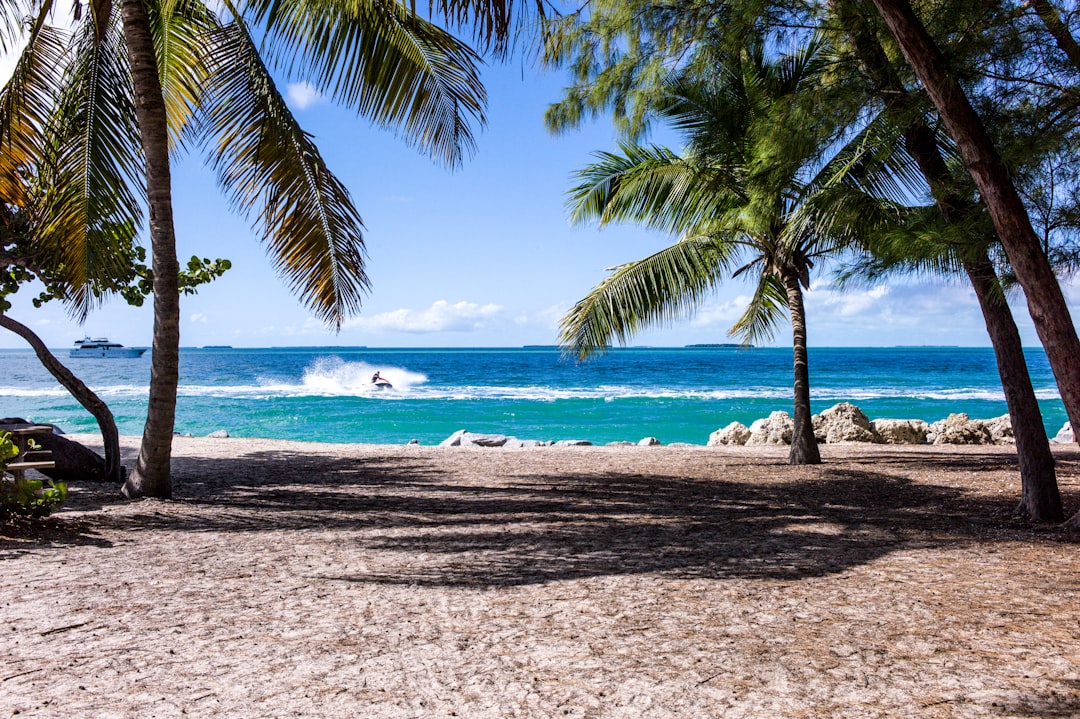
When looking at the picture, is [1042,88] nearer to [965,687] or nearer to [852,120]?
[852,120]

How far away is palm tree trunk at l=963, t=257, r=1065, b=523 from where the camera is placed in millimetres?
6125

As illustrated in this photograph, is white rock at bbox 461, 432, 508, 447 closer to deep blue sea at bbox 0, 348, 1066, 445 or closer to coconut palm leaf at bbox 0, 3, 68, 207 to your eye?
deep blue sea at bbox 0, 348, 1066, 445

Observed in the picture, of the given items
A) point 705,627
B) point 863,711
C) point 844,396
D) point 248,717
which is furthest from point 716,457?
point 844,396

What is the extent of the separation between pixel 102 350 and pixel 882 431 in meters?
88.7

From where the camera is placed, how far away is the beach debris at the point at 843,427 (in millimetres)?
13750

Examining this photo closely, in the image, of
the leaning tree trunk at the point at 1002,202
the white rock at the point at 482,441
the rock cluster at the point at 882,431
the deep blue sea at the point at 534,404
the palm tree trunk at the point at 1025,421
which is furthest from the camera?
the deep blue sea at the point at 534,404

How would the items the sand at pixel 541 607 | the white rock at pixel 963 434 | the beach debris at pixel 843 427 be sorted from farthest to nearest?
the beach debris at pixel 843 427
the white rock at pixel 963 434
the sand at pixel 541 607

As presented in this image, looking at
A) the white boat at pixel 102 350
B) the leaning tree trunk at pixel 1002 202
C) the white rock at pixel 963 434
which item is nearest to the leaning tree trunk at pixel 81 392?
the leaning tree trunk at pixel 1002 202

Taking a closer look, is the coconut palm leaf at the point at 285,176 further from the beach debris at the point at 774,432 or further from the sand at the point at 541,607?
the beach debris at the point at 774,432

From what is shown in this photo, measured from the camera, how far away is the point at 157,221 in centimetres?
656

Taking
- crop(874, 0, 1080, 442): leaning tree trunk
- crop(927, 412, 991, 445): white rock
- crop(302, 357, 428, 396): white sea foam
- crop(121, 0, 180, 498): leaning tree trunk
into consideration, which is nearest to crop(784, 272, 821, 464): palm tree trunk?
crop(927, 412, 991, 445): white rock

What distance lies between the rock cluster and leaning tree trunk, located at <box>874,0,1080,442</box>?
30.9 feet

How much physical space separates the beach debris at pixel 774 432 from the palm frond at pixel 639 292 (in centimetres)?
478

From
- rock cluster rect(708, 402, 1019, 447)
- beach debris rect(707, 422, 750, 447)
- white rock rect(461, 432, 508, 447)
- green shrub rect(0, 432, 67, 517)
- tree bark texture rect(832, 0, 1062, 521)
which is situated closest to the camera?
green shrub rect(0, 432, 67, 517)
